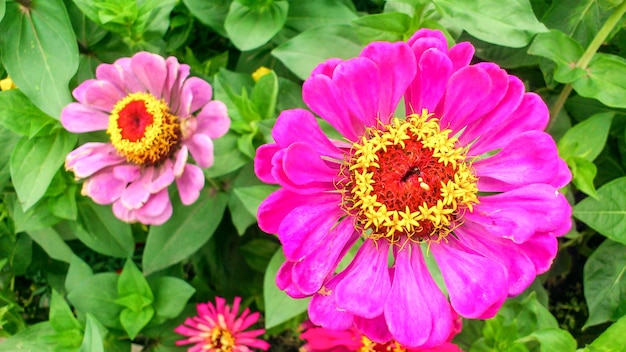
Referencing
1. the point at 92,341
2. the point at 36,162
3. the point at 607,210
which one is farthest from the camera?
the point at 36,162

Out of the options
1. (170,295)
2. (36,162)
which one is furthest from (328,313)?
(36,162)

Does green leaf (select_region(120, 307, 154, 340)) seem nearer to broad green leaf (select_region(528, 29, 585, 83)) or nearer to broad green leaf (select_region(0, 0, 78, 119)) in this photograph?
broad green leaf (select_region(0, 0, 78, 119))

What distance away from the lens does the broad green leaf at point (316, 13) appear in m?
1.11

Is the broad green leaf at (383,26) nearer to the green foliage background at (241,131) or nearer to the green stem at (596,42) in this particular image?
the green foliage background at (241,131)

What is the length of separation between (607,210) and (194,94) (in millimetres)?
684

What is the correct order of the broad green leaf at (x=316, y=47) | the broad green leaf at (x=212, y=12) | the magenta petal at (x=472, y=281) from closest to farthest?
the magenta petal at (x=472, y=281) → the broad green leaf at (x=316, y=47) → the broad green leaf at (x=212, y=12)

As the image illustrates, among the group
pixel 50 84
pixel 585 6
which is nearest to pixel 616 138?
pixel 585 6

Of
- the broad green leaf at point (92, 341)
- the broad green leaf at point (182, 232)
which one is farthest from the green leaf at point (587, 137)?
the broad green leaf at point (92, 341)

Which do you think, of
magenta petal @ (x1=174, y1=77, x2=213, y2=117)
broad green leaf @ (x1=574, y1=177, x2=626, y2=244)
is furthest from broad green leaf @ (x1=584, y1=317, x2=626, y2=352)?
magenta petal @ (x1=174, y1=77, x2=213, y2=117)

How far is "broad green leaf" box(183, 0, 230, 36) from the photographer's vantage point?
1.08 metres

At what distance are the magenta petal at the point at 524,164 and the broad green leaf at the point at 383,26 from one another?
0.26 metres

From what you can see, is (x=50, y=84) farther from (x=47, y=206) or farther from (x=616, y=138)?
(x=616, y=138)

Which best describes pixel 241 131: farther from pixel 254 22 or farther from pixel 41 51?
pixel 41 51

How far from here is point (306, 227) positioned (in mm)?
681
